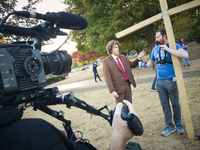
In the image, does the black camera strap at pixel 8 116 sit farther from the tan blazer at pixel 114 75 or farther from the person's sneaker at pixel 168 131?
the person's sneaker at pixel 168 131

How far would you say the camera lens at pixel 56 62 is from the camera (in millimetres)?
1123

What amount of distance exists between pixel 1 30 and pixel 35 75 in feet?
1.47

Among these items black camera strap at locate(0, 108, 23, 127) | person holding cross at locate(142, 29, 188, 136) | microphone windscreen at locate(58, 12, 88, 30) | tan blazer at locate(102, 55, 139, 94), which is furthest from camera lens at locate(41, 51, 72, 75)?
person holding cross at locate(142, 29, 188, 136)

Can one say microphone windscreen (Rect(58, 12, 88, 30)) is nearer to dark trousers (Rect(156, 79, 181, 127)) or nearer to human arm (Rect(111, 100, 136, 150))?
human arm (Rect(111, 100, 136, 150))

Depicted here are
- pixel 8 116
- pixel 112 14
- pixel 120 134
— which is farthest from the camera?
pixel 112 14

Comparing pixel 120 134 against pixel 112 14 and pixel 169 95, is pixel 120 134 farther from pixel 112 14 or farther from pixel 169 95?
pixel 112 14

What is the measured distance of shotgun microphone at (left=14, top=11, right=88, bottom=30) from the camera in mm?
993

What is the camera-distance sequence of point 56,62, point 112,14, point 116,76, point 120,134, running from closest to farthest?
point 120,134
point 56,62
point 116,76
point 112,14

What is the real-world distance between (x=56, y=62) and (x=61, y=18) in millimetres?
389

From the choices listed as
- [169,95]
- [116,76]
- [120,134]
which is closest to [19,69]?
[120,134]

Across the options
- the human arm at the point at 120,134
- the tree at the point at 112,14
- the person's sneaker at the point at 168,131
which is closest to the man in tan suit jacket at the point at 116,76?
the person's sneaker at the point at 168,131

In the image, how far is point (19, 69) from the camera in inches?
33.9

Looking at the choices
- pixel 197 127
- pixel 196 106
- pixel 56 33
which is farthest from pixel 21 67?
pixel 196 106

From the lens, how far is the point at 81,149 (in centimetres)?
91
